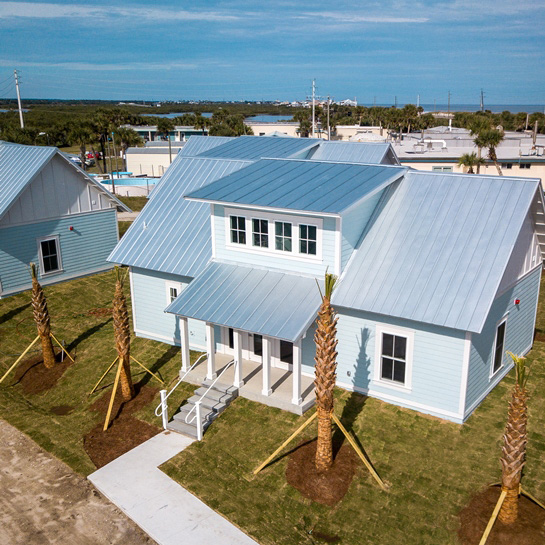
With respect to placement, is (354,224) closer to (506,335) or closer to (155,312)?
(506,335)

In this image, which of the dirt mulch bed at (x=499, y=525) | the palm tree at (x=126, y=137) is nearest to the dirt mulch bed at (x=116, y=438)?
the dirt mulch bed at (x=499, y=525)

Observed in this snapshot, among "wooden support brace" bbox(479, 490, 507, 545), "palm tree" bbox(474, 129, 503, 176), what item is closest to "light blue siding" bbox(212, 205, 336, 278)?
"wooden support brace" bbox(479, 490, 507, 545)

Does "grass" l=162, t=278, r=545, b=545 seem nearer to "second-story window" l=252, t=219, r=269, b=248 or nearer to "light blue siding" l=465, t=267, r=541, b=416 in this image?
"light blue siding" l=465, t=267, r=541, b=416

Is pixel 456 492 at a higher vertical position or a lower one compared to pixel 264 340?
lower

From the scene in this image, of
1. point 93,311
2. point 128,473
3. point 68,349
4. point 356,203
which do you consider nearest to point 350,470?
point 128,473

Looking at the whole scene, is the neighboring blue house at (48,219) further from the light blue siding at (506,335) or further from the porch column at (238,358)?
the light blue siding at (506,335)

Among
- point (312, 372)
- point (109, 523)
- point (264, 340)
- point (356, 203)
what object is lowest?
point (109, 523)

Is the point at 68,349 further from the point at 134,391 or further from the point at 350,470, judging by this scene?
the point at 350,470
